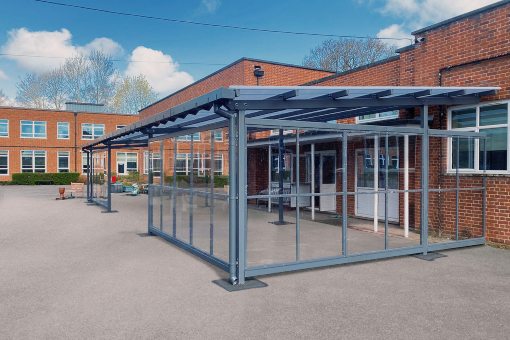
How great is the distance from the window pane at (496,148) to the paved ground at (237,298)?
5.89 feet

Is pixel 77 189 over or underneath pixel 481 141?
underneath

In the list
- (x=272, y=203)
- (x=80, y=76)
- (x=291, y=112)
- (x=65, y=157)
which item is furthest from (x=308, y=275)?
(x=80, y=76)

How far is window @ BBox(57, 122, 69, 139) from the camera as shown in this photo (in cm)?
3903

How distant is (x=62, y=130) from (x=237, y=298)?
37881 mm

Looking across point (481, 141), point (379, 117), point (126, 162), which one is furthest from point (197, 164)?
point (126, 162)

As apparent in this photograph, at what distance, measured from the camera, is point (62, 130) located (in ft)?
129

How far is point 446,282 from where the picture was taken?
254 inches

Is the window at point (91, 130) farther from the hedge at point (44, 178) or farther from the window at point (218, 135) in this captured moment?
the window at point (218, 135)

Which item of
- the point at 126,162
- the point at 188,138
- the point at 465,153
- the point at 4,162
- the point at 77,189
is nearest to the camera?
the point at 188,138

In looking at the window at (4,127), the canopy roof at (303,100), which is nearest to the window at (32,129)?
the window at (4,127)

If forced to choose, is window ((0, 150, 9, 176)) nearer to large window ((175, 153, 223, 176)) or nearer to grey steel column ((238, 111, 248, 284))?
large window ((175, 153, 223, 176))

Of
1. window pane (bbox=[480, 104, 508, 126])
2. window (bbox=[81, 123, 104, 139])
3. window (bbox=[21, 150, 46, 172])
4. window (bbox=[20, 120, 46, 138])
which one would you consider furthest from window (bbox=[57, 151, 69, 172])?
window pane (bbox=[480, 104, 508, 126])

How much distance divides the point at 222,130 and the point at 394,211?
6.99m

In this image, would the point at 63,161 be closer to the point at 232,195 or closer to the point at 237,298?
the point at 232,195
